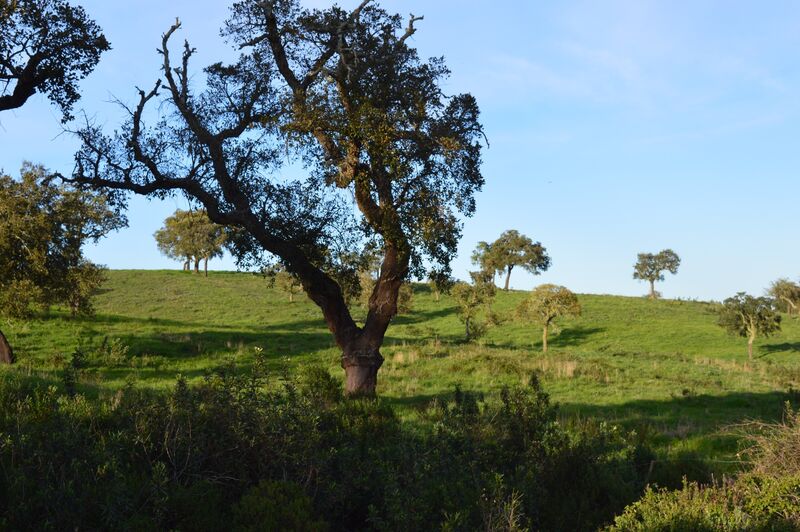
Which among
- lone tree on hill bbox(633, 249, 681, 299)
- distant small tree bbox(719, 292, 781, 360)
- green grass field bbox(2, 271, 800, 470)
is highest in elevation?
lone tree on hill bbox(633, 249, 681, 299)

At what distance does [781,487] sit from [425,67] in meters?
15.1

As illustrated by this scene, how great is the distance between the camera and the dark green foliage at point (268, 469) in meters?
6.95

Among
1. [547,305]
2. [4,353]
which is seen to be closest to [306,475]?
[4,353]

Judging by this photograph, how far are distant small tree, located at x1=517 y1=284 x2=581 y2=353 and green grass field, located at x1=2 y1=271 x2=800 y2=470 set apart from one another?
2931 millimetres

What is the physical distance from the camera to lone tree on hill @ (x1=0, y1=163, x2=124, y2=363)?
2577 cm

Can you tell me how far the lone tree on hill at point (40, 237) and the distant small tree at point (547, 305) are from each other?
32051 millimetres

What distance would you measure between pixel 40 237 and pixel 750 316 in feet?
167

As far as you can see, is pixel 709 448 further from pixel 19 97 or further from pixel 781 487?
pixel 19 97

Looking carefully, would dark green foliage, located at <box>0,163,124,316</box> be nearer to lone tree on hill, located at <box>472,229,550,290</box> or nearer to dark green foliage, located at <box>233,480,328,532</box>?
dark green foliage, located at <box>233,480,328,532</box>

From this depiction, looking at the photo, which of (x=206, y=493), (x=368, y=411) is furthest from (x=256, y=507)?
(x=368, y=411)

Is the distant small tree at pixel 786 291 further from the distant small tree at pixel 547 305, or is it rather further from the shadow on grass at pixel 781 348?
the distant small tree at pixel 547 305

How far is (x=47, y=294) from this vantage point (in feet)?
96.9

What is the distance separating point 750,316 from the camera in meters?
52.6

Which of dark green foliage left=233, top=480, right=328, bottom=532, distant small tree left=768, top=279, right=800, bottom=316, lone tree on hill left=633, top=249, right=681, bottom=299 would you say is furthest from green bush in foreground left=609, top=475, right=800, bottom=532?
lone tree on hill left=633, top=249, right=681, bottom=299
